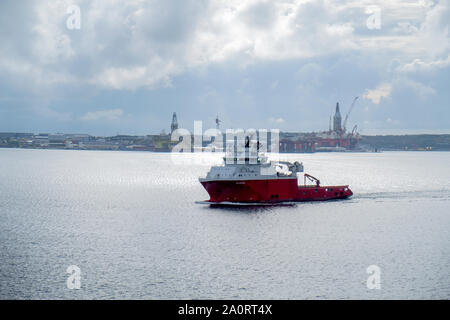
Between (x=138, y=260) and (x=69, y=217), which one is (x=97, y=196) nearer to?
→ (x=69, y=217)

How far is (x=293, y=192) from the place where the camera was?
→ 2138 inches

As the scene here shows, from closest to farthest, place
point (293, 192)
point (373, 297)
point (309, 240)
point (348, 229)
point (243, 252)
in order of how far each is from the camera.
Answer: point (373, 297) < point (243, 252) < point (309, 240) < point (348, 229) < point (293, 192)

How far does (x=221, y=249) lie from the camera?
1331 inches

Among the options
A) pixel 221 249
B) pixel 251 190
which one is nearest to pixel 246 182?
pixel 251 190

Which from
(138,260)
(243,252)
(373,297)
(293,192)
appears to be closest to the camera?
(373,297)

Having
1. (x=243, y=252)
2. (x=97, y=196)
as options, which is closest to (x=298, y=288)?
(x=243, y=252)

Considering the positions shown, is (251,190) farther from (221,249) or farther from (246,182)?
(221,249)

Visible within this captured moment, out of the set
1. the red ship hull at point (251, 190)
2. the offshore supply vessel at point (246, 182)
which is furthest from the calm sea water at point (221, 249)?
the offshore supply vessel at point (246, 182)

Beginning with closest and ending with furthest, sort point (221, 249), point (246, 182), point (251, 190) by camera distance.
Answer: point (221, 249), point (246, 182), point (251, 190)

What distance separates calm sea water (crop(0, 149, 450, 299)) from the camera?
1009 inches

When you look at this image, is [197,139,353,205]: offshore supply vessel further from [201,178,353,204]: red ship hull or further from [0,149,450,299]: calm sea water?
[0,149,450,299]: calm sea water

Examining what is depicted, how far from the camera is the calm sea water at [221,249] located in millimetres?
25625

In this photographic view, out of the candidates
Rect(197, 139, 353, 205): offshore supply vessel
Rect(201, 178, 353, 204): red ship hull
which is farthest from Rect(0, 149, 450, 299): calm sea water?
Rect(197, 139, 353, 205): offshore supply vessel
